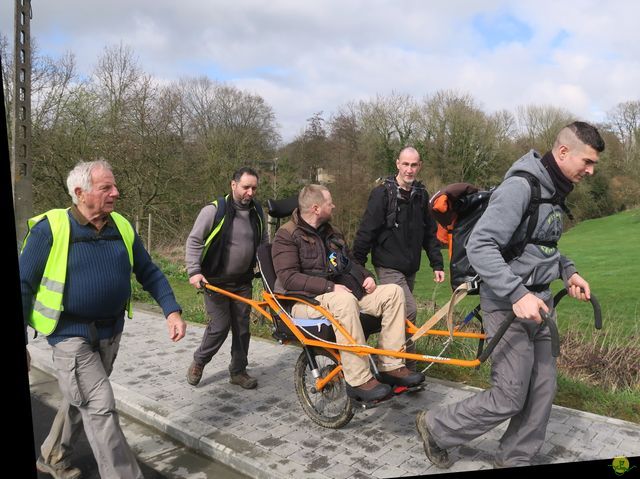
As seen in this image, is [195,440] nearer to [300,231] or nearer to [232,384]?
[232,384]

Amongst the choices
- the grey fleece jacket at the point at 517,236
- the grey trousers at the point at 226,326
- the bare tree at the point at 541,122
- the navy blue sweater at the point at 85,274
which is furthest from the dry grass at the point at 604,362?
the bare tree at the point at 541,122

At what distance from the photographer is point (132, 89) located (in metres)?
18.1

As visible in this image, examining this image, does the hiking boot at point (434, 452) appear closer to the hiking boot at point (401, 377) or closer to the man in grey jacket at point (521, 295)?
the man in grey jacket at point (521, 295)

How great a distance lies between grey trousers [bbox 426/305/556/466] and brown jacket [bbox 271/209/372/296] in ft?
4.37

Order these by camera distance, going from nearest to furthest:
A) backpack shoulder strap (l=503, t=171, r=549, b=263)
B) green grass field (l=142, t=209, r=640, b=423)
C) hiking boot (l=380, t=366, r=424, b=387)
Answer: backpack shoulder strap (l=503, t=171, r=549, b=263) → hiking boot (l=380, t=366, r=424, b=387) → green grass field (l=142, t=209, r=640, b=423)

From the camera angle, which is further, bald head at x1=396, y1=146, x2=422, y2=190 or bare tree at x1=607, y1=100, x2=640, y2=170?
bare tree at x1=607, y1=100, x2=640, y2=170

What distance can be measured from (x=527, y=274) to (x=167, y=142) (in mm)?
15432

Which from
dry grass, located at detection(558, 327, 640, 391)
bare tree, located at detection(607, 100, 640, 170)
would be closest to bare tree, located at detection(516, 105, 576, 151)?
bare tree, located at detection(607, 100, 640, 170)

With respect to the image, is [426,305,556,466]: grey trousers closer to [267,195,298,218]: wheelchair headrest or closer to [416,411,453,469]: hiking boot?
[416,411,453,469]: hiking boot

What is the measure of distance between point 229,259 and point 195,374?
118 cm

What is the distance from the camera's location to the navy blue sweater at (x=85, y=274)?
298cm

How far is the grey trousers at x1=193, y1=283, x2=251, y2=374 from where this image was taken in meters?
4.96

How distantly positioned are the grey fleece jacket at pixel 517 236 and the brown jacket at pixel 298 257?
4.57ft

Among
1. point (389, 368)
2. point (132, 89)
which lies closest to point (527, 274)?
point (389, 368)
